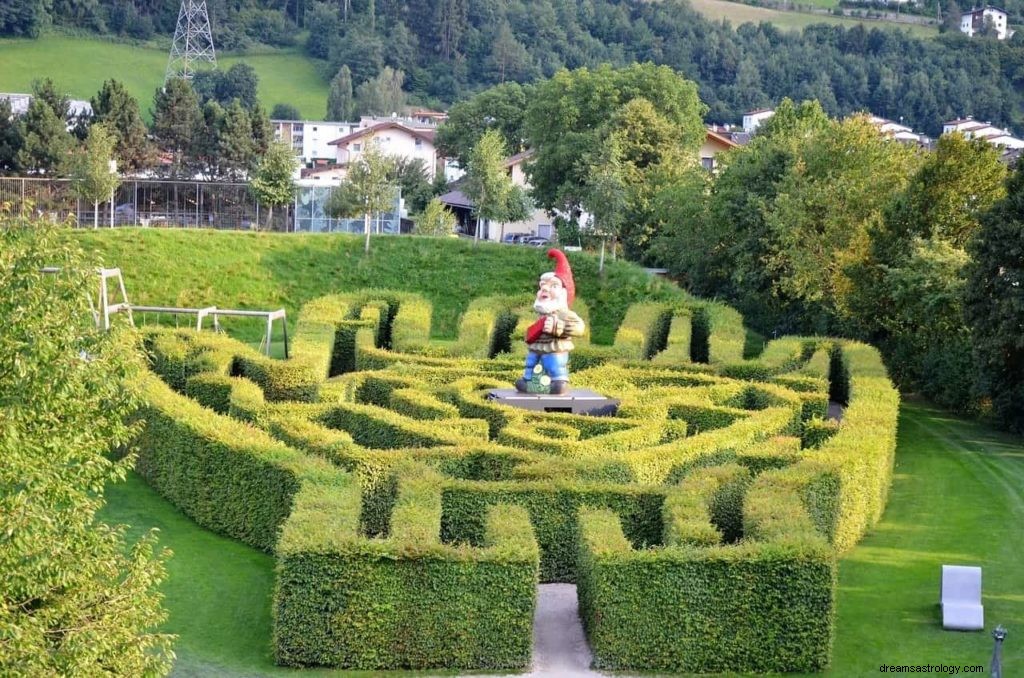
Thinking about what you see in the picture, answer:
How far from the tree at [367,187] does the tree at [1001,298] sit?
24.1 meters

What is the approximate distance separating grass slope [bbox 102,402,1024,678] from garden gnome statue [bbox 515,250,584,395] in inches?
307

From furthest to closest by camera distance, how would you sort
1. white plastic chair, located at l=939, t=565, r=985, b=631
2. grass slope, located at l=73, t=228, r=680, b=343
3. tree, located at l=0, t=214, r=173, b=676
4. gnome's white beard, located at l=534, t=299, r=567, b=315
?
grass slope, located at l=73, t=228, r=680, b=343 → gnome's white beard, located at l=534, t=299, r=567, b=315 → white plastic chair, located at l=939, t=565, r=985, b=631 → tree, located at l=0, t=214, r=173, b=676

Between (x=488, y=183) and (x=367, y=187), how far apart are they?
4653 mm

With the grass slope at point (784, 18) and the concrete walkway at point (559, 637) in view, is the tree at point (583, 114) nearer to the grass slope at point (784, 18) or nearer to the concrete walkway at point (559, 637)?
the concrete walkway at point (559, 637)

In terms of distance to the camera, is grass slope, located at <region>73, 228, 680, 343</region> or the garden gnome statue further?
grass slope, located at <region>73, 228, 680, 343</region>

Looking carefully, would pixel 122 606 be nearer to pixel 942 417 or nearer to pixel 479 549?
pixel 479 549

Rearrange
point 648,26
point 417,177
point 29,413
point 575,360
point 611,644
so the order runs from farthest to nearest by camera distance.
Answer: point 648,26 → point 417,177 → point 575,360 → point 611,644 → point 29,413

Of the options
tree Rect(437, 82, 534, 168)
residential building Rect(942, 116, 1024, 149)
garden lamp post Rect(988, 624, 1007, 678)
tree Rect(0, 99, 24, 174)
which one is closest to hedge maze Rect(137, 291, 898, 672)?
garden lamp post Rect(988, 624, 1007, 678)

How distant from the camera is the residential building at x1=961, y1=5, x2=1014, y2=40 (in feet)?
Answer: 532

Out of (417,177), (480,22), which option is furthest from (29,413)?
(480,22)

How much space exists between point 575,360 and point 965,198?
13875mm

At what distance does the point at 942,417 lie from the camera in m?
42.1

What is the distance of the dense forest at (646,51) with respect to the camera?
14600 cm

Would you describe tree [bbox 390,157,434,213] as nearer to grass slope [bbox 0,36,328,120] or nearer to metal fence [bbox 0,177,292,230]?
metal fence [bbox 0,177,292,230]
